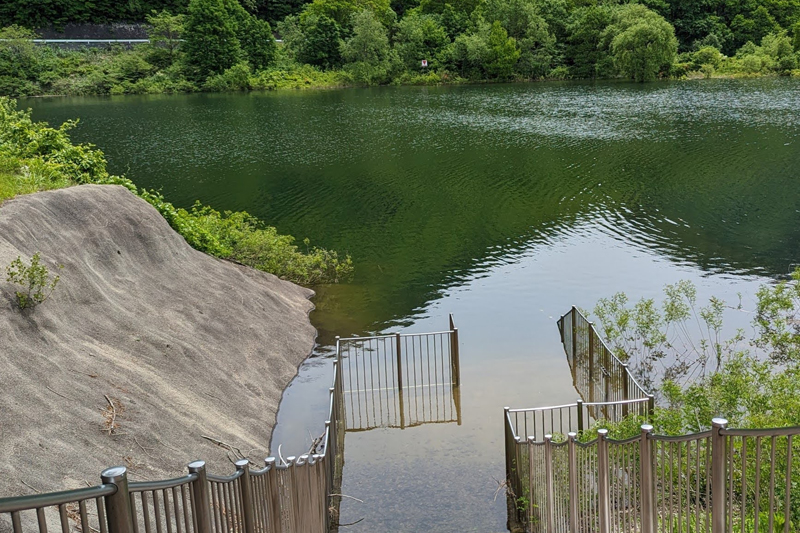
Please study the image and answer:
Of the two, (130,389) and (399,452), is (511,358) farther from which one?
(130,389)

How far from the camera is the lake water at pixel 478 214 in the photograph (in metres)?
14.8

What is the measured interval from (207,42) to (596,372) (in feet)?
284

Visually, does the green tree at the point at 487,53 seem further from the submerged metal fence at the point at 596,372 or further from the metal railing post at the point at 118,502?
the metal railing post at the point at 118,502

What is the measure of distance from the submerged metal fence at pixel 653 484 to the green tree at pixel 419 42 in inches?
3542

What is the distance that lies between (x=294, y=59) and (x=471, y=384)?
9065 cm

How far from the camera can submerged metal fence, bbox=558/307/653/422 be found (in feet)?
44.5

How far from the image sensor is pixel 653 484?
20.2 feet

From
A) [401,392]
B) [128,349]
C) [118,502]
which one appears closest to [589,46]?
[401,392]

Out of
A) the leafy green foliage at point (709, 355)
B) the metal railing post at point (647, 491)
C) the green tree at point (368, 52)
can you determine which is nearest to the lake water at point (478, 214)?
the leafy green foliage at point (709, 355)

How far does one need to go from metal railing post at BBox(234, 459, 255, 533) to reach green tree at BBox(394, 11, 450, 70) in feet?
311

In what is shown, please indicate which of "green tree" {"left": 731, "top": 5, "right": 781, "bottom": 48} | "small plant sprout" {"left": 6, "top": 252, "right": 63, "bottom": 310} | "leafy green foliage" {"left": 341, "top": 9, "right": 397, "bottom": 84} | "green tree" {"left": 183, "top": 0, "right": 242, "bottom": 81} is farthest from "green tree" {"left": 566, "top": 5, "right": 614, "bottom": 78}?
"small plant sprout" {"left": 6, "top": 252, "right": 63, "bottom": 310}

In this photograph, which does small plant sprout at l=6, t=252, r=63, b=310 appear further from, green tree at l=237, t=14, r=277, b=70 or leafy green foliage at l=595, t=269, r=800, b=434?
green tree at l=237, t=14, r=277, b=70

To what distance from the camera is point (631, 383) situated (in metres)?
13.8

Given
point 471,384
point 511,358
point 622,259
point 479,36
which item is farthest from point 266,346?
point 479,36
